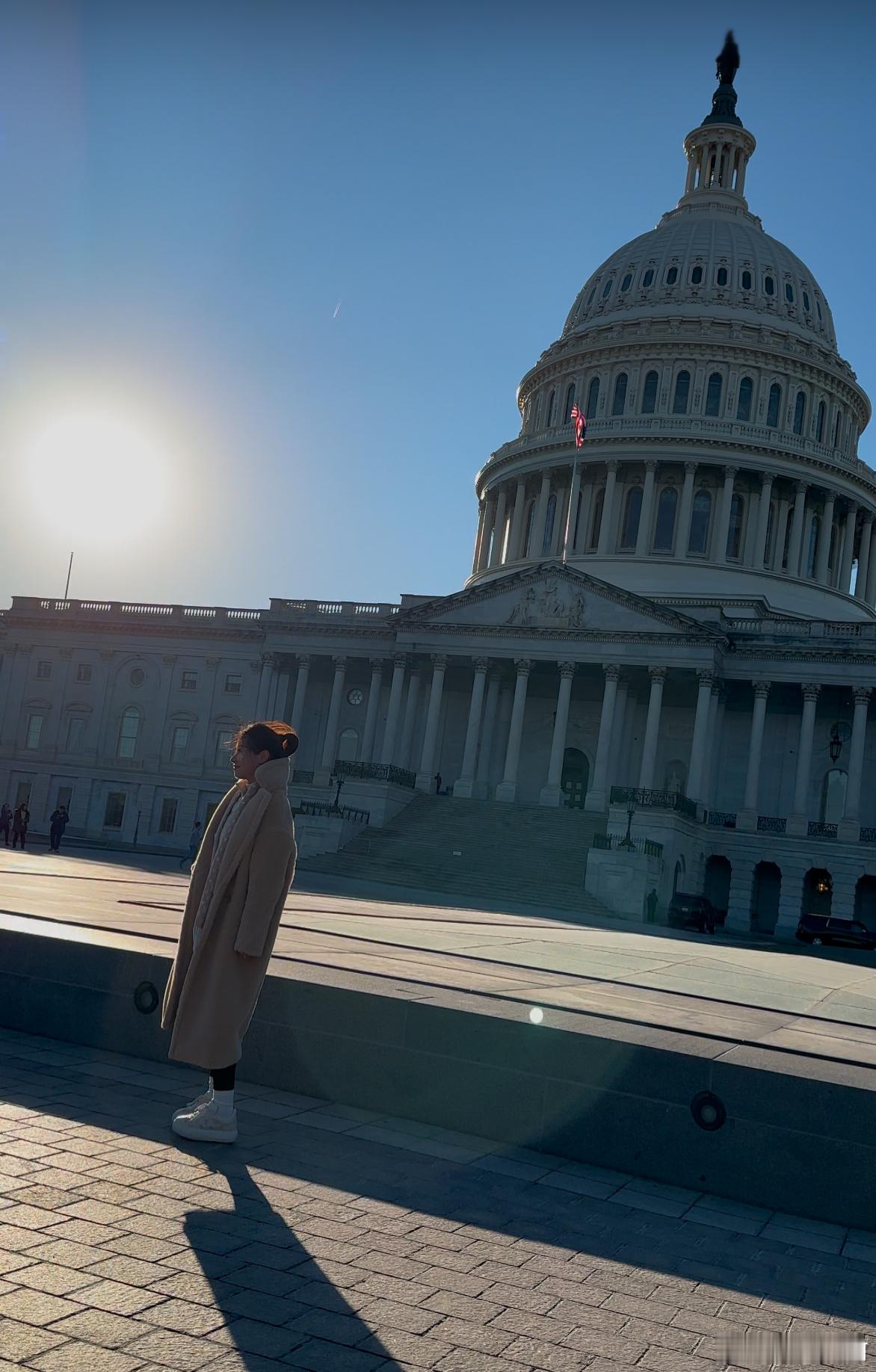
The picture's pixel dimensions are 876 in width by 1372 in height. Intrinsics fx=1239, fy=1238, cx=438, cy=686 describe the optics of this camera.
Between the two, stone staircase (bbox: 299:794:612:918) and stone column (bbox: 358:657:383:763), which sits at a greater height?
stone column (bbox: 358:657:383:763)

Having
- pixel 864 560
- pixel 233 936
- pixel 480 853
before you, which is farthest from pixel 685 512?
pixel 233 936

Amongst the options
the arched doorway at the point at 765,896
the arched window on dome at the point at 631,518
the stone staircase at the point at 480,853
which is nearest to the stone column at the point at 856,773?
the arched doorway at the point at 765,896

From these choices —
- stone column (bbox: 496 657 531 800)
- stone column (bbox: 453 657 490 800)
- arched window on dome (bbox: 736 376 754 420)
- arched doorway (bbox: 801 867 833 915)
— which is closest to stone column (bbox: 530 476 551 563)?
arched window on dome (bbox: 736 376 754 420)

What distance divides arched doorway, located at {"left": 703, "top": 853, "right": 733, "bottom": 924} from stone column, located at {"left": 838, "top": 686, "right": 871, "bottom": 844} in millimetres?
5852

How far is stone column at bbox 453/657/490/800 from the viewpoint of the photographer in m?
62.8

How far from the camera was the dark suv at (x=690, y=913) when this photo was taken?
4744 centimetres

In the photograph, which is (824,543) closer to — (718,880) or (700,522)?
(700,522)

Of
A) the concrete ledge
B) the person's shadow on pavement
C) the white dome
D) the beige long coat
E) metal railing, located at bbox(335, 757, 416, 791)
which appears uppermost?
the white dome

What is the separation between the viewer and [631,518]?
78.1 metres

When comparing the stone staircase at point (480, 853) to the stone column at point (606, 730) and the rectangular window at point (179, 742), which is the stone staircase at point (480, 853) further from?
the rectangular window at point (179, 742)

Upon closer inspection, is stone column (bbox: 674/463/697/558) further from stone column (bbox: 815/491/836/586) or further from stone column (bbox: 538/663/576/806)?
stone column (bbox: 538/663/576/806)

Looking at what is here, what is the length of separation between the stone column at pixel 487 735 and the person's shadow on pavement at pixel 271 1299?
6024 centimetres

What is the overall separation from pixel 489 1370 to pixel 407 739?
62.3m

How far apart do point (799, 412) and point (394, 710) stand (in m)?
36.3
